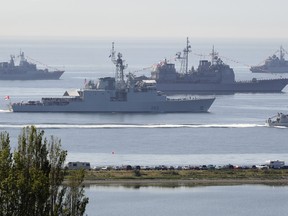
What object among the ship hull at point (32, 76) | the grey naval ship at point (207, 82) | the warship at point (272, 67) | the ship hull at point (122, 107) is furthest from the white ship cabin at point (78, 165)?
the warship at point (272, 67)

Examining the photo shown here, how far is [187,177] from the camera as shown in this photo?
58875 mm

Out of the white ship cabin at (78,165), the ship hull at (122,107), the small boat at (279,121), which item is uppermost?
the ship hull at (122,107)

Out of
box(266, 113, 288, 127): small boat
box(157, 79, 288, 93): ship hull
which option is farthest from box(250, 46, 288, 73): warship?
box(266, 113, 288, 127): small boat

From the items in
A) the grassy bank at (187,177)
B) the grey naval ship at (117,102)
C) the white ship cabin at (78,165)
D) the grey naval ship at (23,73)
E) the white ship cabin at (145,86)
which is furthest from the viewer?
the grey naval ship at (23,73)

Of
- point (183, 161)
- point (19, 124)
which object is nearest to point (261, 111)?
point (19, 124)

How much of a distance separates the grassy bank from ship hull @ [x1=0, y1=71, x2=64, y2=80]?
307 feet

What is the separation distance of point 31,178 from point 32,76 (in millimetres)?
122549

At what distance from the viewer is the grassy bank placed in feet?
189

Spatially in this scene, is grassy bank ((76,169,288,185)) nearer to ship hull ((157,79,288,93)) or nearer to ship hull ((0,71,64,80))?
ship hull ((157,79,288,93))

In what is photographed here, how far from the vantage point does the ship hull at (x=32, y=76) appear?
15250 cm

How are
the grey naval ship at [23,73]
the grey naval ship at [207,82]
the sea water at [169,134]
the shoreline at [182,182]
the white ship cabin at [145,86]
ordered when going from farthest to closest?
the grey naval ship at [23,73]
the grey naval ship at [207,82]
the white ship cabin at [145,86]
the sea water at [169,134]
the shoreline at [182,182]

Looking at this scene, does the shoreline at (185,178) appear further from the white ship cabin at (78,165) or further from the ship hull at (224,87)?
the ship hull at (224,87)

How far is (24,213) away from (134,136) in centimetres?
5082

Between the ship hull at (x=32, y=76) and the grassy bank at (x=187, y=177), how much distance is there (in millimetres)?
93500
